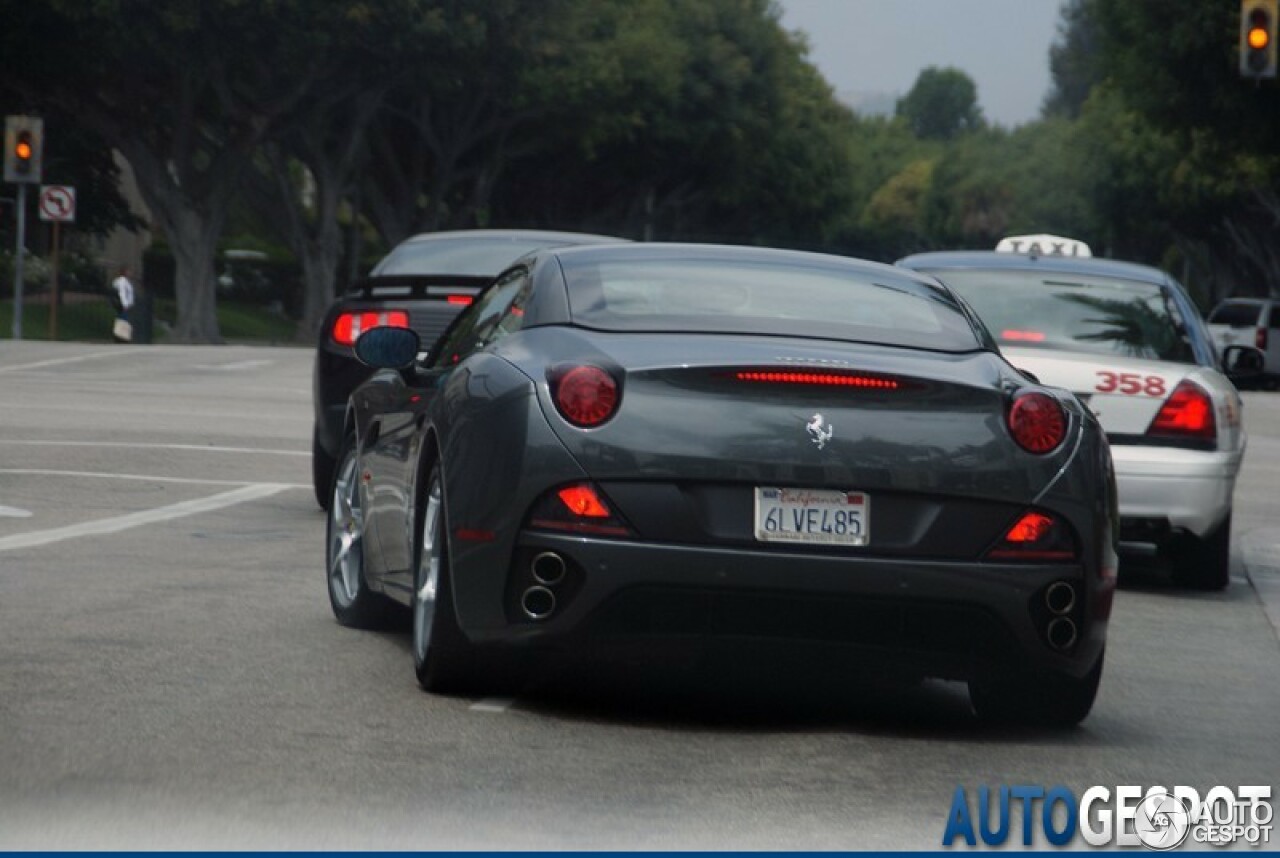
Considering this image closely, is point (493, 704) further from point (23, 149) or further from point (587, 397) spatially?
point (23, 149)

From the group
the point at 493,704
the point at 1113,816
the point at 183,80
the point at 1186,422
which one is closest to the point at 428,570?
the point at 493,704

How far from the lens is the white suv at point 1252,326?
49.1 m

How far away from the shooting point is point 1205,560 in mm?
12141

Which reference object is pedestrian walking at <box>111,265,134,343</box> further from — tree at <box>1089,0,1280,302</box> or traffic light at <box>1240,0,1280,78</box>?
traffic light at <box>1240,0,1280,78</box>

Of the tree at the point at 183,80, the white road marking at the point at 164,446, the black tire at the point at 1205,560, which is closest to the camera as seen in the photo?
the black tire at the point at 1205,560

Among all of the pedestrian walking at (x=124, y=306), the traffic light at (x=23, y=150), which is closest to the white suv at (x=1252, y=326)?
the pedestrian walking at (x=124, y=306)

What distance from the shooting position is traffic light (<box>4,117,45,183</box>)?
4078 cm

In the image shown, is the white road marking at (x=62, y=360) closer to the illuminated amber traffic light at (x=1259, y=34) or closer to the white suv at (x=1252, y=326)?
the illuminated amber traffic light at (x=1259, y=34)

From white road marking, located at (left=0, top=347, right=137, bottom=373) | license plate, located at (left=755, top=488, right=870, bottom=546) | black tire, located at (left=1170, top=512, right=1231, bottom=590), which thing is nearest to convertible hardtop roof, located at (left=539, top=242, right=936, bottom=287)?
license plate, located at (left=755, top=488, right=870, bottom=546)

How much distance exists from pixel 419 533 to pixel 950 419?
166 cm

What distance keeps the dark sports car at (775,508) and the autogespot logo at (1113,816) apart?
2.33ft

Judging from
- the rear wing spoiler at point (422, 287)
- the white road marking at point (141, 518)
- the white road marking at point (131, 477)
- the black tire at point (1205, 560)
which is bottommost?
the white road marking at point (131, 477)

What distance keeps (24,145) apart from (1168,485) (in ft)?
103

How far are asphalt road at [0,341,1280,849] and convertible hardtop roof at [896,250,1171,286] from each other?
5.74 feet
